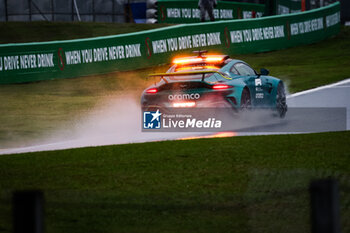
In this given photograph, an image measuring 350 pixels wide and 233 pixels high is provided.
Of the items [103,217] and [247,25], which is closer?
[103,217]

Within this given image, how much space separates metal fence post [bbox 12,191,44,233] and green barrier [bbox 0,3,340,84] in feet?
61.0

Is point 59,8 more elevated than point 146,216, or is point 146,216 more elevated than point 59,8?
point 146,216

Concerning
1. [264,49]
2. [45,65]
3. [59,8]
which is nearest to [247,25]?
[264,49]

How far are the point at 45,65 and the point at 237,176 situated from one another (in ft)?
48.5

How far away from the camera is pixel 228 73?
38.4ft

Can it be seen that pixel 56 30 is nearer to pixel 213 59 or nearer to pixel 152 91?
pixel 213 59

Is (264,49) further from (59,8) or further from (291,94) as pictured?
(59,8)

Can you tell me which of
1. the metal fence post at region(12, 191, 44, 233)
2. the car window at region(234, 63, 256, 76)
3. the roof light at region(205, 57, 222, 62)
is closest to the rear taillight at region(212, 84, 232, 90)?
the roof light at region(205, 57, 222, 62)

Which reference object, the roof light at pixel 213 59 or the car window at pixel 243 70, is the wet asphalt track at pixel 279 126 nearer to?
the car window at pixel 243 70

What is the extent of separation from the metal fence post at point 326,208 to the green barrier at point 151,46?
18.9 metres

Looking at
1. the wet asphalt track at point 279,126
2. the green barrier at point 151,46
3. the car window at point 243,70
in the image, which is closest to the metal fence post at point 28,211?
the wet asphalt track at point 279,126

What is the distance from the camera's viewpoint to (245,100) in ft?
38.8

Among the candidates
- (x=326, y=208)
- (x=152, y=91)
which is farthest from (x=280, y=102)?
(x=326, y=208)

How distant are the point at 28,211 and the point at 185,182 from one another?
206 inches
